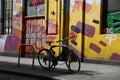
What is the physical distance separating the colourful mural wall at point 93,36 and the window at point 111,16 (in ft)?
0.74

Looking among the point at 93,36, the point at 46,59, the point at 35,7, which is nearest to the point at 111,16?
the point at 93,36

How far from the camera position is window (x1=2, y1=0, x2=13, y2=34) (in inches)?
914

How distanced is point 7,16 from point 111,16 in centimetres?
888

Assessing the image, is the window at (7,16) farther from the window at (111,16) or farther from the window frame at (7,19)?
the window at (111,16)

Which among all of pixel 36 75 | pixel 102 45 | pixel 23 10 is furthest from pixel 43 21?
pixel 36 75

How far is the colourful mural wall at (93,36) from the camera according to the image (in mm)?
16030

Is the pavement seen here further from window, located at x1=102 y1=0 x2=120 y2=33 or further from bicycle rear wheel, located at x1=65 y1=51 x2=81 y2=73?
window, located at x1=102 y1=0 x2=120 y2=33

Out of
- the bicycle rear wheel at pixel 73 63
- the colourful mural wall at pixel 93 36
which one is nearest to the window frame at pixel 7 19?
the colourful mural wall at pixel 93 36

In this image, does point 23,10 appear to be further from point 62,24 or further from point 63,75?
point 63,75

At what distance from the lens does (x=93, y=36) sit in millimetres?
16922

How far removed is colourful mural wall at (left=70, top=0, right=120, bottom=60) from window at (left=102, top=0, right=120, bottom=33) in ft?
0.74

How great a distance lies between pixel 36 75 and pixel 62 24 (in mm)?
6015

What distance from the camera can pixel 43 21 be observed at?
20.5 m

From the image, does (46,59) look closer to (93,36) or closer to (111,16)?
(93,36)
